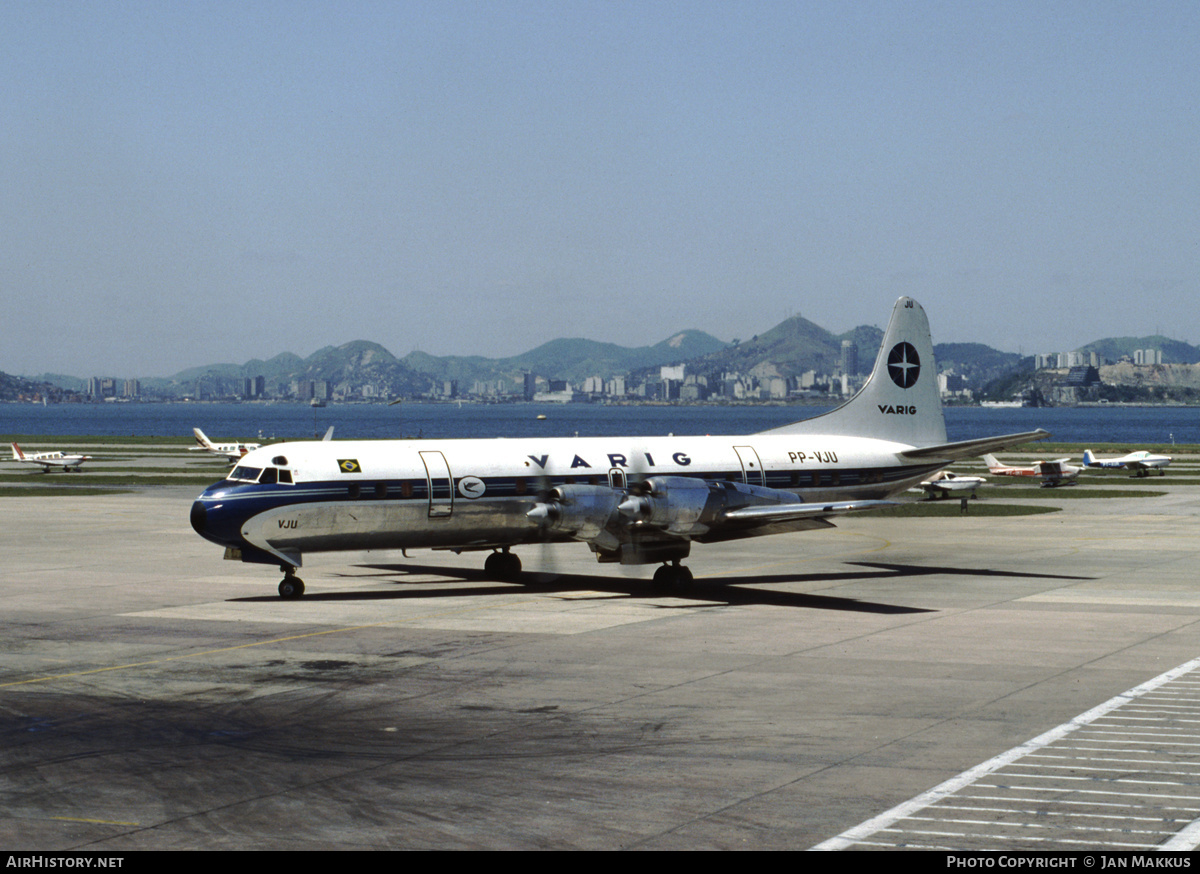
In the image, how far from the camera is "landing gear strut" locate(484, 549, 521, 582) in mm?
35312

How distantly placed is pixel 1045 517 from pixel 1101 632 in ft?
103

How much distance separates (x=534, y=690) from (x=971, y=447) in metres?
20.6

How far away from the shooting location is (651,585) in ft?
113

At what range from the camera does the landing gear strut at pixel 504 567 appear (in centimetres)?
3531

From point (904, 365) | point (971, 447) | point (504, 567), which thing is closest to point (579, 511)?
point (504, 567)

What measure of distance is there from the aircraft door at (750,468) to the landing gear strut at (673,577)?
421cm

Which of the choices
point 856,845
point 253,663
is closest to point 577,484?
point 253,663

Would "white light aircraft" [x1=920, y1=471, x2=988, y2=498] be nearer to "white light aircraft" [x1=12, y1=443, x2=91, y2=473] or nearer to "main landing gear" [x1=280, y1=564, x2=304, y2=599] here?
"main landing gear" [x1=280, y1=564, x2=304, y2=599]

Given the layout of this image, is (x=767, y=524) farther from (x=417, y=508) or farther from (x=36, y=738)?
(x=36, y=738)

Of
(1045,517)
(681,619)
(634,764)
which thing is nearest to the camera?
(634,764)

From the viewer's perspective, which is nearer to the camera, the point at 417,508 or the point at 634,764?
the point at 634,764

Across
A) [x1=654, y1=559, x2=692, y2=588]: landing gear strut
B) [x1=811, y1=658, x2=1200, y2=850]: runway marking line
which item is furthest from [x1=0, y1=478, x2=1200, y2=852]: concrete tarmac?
[x1=654, y1=559, x2=692, y2=588]: landing gear strut

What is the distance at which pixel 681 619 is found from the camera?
28578mm

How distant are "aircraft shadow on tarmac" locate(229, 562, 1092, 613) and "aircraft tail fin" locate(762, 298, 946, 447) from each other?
172 inches
